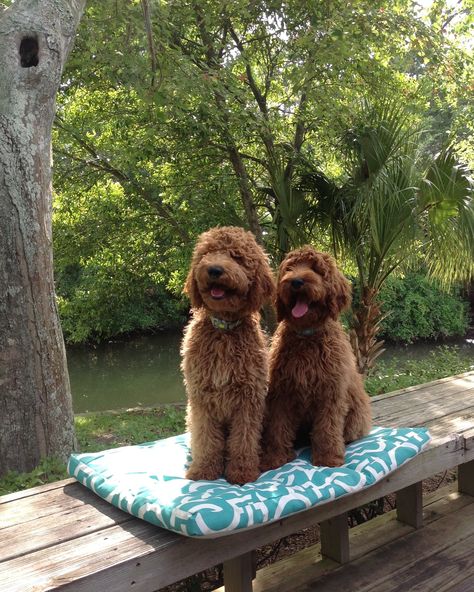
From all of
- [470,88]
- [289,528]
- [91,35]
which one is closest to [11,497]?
[289,528]

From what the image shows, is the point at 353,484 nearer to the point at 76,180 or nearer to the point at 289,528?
the point at 289,528

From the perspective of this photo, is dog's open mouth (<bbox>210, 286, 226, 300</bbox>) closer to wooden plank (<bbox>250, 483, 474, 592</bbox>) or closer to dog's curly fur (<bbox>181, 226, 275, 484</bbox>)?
dog's curly fur (<bbox>181, 226, 275, 484</bbox>)

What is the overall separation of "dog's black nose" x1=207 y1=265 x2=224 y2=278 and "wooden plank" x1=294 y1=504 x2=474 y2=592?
5.13 feet

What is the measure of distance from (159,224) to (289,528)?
5.20m

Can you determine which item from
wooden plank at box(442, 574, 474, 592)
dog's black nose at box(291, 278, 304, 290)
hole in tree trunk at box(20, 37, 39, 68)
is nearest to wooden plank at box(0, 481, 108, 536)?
dog's black nose at box(291, 278, 304, 290)

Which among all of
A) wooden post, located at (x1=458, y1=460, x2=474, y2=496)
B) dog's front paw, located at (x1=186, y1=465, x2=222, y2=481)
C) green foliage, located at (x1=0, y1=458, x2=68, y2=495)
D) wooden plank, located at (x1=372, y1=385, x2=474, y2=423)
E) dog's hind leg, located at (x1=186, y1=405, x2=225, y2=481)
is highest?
dog's hind leg, located at (x1=186, y1=405, x2=225, y2=481)

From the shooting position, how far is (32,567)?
1473 millimetres

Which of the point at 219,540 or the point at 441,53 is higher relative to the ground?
the point at 441,53

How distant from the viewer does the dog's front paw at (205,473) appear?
189 cm

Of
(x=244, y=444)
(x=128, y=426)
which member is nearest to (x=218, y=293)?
(x=244, y=444)

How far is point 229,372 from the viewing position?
6.15ft

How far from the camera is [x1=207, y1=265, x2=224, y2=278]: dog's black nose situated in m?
1.71

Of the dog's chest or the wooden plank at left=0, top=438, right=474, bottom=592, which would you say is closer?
the wooden plank at left=0, top=438, right=474, bottom=592

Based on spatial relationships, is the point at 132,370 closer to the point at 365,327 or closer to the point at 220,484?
the point at 365,327
